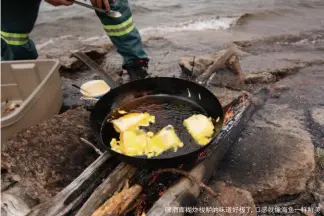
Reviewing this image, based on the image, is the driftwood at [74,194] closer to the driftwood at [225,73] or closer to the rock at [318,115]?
the driftwood at [225,73]

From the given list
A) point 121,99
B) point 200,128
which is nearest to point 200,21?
point 121,99

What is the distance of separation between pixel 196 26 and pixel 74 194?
615 cm

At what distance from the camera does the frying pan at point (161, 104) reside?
2.76 meters

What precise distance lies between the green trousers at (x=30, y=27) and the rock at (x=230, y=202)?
236 centimetres

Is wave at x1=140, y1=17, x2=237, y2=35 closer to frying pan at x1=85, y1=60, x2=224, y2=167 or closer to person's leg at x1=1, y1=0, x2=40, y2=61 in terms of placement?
person's leg at x1=1, y1=0, x2=40, y2=61

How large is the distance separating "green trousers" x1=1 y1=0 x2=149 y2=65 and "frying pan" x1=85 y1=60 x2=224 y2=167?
109 cm

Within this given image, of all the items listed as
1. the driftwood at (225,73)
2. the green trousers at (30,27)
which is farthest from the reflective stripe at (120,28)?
the driftwood at (225,73)

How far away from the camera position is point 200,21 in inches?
317

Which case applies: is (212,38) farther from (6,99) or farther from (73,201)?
(73,201)

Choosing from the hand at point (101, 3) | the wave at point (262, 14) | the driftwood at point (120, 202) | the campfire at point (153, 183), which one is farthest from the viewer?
the wave at point (262, 14)

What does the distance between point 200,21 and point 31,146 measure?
6.15 meters

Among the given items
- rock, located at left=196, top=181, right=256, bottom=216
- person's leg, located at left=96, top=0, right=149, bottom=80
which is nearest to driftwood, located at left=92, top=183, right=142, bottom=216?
rock, located at left=196, top=181, right=256, bottom=216

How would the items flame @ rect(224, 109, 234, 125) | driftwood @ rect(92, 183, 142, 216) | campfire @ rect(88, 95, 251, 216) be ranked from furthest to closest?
flame @ rect(224, 109, 234, 125), campfire @ rect(88, 95, 251, 216), driftwood @ rect(92, 183, 142, 216)

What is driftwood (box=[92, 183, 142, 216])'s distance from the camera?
2.15 m
